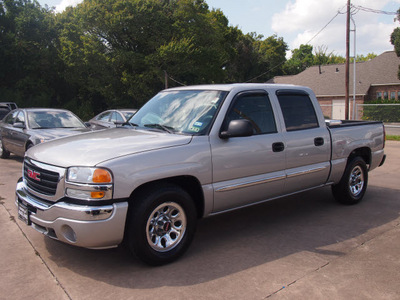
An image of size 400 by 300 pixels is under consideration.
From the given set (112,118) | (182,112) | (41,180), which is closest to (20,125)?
(112,118)

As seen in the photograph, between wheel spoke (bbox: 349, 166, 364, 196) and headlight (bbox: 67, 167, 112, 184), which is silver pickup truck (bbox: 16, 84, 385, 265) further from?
wheel spoke (bbox: 349, 166, 364, 196)

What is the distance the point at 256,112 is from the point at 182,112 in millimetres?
959

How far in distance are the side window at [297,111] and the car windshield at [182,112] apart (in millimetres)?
1060

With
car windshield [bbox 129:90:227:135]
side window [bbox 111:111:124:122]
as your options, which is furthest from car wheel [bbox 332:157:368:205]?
side window [bbox 111:111:124:122]

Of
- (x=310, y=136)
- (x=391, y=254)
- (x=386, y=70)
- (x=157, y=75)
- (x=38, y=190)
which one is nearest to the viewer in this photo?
(x=38, y=190)

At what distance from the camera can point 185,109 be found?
462cm

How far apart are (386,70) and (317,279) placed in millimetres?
42370

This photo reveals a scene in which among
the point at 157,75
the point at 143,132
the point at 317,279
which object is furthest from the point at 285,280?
the point at 157,75

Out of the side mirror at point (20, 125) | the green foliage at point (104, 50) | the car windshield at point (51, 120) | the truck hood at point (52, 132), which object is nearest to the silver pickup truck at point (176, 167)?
the truck hood at point (52, 132)

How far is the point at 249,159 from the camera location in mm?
4469

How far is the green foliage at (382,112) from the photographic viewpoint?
862 inches

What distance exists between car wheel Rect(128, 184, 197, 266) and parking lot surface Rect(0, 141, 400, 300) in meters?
0.17

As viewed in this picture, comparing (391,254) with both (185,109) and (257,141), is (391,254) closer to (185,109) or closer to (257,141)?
(257,141)

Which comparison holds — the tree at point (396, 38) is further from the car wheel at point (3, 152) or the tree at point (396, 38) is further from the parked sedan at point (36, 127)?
the car wheel at point (3, 152)
